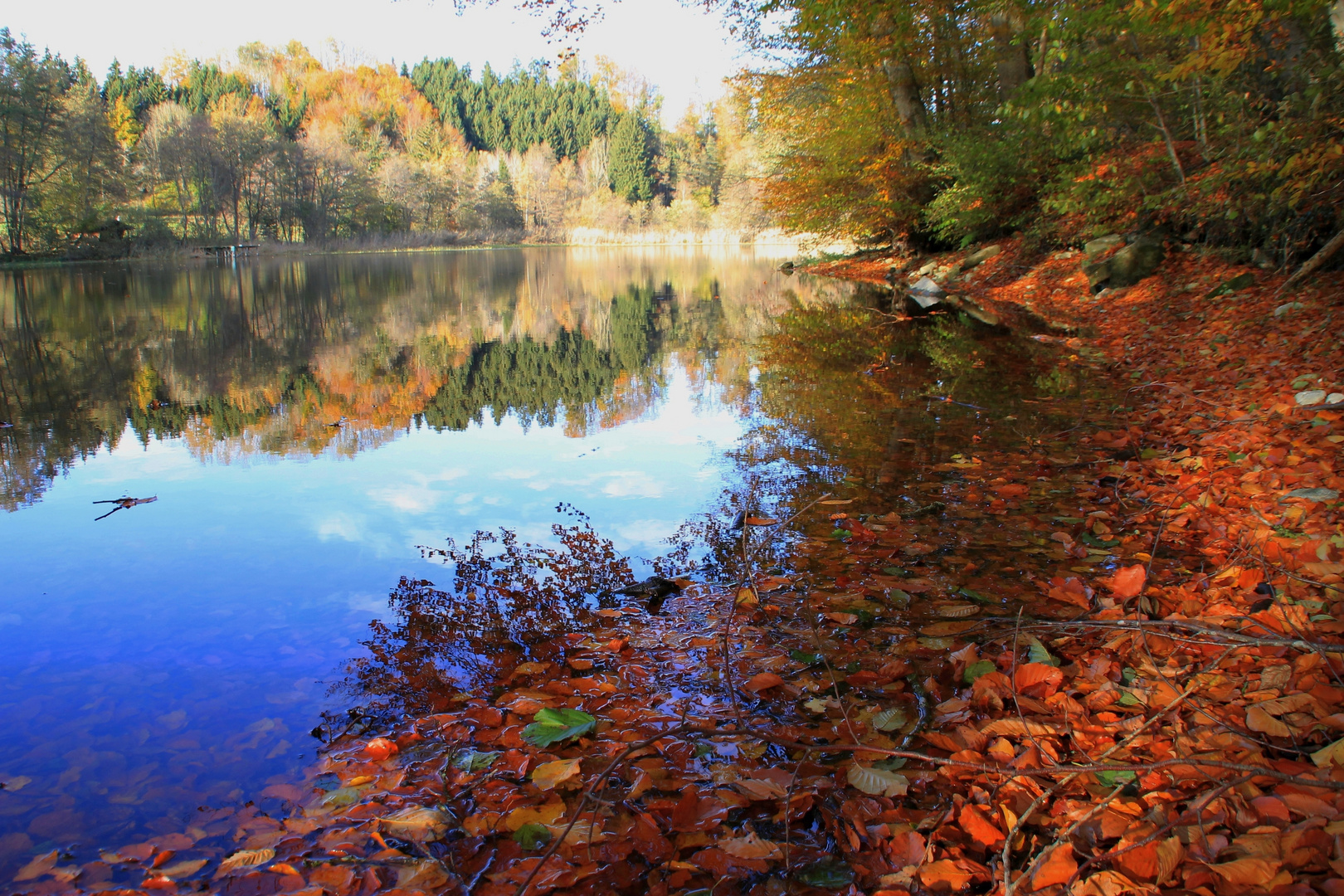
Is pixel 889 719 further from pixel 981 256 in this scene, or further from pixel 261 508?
pixel 981 256

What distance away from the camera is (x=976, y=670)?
2.68 meters

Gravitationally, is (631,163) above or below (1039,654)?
above

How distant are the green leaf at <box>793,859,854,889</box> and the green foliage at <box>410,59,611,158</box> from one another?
87.7 m

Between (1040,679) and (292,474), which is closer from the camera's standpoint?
(1040,679)

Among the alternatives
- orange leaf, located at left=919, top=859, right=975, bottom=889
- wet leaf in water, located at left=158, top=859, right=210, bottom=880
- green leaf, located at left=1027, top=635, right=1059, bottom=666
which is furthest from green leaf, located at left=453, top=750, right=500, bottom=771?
green leaf, located at left=1027, top=635, right=1059, bottom=666

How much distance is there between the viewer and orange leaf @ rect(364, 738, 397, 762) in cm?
262

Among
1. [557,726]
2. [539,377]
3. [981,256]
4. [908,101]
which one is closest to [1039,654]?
[557,726]

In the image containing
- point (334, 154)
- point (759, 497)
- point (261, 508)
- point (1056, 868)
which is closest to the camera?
point (1056, 868)

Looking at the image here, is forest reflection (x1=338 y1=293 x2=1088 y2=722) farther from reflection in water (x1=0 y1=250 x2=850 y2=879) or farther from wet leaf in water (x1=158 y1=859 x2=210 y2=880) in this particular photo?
wet leaf in water (x1=158 y1=859 x2=210 y2=880)

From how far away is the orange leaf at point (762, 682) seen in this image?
281 centimetres

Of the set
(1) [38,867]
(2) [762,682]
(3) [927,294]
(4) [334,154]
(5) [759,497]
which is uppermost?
(4) [334,154]

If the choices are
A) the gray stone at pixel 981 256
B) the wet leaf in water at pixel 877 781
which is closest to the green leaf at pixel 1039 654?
the wet leaf in water at pixel 877 781

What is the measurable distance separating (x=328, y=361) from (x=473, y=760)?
9395mm

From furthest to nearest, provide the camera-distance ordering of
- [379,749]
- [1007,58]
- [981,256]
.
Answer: [981,256]
[1007,58]
[379,749]
